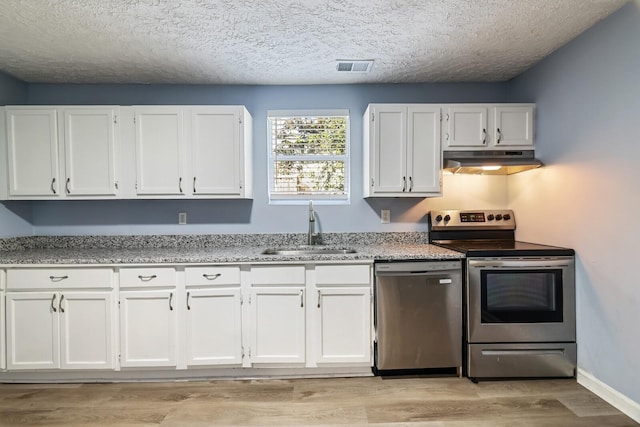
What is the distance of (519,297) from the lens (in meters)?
2.48

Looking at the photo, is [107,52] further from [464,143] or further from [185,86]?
[464,143]

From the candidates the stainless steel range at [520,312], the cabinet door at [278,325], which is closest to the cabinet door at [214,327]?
the cabinet door at [278,325]

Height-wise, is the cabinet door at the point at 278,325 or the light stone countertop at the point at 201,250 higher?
the light stone countertop at the point at 201,250

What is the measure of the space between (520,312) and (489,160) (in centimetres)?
119

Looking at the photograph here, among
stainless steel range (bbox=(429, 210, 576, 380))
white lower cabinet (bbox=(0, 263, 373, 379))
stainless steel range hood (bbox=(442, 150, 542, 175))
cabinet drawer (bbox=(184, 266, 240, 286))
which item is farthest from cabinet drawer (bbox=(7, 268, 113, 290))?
stainless steel range hood (bbox=(442, 150, 542, 175))

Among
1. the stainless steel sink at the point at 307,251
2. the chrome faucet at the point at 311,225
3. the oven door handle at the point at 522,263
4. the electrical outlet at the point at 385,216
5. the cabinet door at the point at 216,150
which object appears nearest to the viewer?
the oven door handle at the point at 522,263

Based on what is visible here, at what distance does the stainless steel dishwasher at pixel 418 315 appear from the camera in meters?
2.51

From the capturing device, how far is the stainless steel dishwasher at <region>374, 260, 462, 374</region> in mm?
2506

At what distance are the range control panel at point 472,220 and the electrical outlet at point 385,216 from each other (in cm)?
40

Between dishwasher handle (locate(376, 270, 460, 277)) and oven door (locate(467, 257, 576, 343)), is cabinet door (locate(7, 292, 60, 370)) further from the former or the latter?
oven door (locate(467, 257, 576, 343))

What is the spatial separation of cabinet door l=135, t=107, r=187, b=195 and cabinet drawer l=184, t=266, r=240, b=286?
728 mm

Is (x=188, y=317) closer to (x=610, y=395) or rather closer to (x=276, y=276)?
(x=276, y=276)

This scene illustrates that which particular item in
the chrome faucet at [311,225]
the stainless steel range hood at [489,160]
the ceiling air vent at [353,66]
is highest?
the ceiling air vent at [353,66]

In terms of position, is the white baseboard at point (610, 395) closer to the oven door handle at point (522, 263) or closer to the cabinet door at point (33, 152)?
the oven door handle at point (522, 263)
